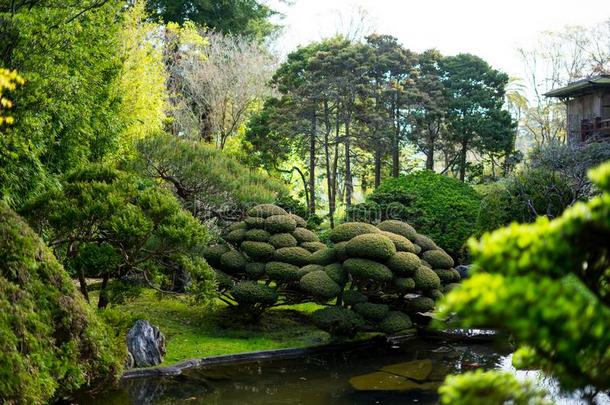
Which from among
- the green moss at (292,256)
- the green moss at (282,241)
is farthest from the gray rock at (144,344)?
the green moss at (282,241)

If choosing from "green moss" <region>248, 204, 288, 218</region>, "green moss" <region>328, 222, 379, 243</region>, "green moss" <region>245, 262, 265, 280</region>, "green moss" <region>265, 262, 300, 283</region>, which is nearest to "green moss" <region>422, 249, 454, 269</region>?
"green moss" <region>328, 222, 379, 243</region>

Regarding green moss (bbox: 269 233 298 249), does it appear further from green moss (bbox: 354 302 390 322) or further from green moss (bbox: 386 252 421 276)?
green moss (bbox: 386 252 421 276)

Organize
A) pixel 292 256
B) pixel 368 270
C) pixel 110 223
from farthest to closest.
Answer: pixel 292 256, pixel 368 270, pixel 110 223

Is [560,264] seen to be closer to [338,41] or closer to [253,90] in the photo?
[338,41]

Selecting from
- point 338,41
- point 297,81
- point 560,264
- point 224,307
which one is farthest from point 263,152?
point 560,264

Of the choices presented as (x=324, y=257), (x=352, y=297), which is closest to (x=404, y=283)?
(x=352, y=297)

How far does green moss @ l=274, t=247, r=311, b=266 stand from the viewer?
1452 centimetres

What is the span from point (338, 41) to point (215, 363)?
15.7 m

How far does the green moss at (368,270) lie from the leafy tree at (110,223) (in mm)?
3314

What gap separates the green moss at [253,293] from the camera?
14055 mm

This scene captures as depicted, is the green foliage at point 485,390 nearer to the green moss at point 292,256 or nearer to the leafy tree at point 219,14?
the green moss at point 292,256

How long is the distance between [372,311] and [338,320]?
29.5 inches

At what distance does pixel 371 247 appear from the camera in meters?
13.6

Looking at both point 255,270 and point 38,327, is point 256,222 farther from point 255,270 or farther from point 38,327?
point 38,327
